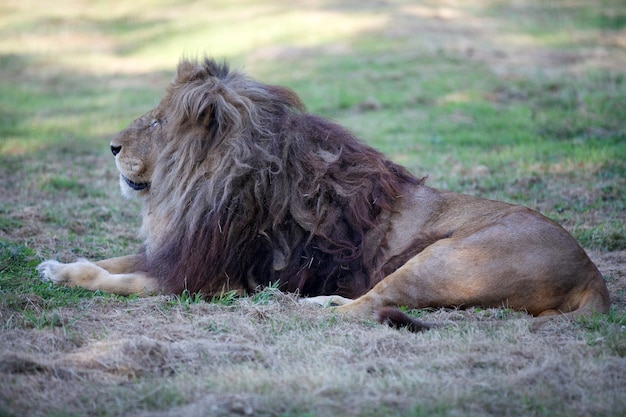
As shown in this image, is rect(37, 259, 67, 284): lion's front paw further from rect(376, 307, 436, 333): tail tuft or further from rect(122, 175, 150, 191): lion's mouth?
rect(376, 307, 436, 333): tail tuft

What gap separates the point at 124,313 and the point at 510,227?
206cm

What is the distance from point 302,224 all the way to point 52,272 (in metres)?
1.50

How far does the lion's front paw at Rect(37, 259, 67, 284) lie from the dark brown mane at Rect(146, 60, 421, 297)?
52cm

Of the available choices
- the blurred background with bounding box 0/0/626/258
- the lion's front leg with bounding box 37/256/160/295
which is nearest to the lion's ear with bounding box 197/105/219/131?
the blurred background with bounding box 0/0/626/258

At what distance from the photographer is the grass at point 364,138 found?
10.1 ft

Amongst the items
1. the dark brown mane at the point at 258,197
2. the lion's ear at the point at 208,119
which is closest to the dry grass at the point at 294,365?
the dark brown mane at the point at 258,197

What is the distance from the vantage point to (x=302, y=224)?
4.54 m

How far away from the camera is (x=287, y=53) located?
15.1 meters

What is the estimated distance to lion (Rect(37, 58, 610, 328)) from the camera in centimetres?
413

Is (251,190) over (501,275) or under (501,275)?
over

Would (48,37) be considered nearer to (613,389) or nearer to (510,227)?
(510,227)

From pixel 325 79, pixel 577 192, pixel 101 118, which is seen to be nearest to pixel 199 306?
pixel 577 192

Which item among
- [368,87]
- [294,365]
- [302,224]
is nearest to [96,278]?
A: [302,224]

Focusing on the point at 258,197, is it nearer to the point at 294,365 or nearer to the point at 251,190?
the point at 251,190
